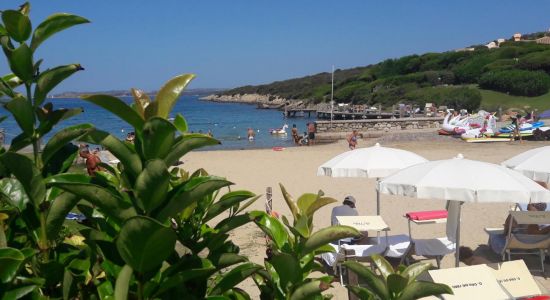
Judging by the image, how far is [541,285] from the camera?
21.1 feet

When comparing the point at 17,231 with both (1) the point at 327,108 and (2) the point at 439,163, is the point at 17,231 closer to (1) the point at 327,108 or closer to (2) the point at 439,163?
(2) the point at 439,163

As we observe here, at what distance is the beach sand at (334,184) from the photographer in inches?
339

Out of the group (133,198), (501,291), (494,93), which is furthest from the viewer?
(494,93)

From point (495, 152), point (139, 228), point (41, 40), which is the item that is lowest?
point (495, 152)

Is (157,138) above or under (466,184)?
above

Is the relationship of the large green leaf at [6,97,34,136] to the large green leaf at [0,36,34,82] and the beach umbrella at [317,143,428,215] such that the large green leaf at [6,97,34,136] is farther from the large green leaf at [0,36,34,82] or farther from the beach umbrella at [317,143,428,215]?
the beach umbrella at [317,143,428,215]

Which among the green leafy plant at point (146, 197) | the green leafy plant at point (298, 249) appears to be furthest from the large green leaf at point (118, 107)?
the green leafy plant at point (298, 249)

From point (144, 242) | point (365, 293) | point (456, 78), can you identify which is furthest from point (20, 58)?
point (456, 78)

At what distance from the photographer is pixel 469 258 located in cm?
744

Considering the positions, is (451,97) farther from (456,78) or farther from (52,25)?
(52,25)

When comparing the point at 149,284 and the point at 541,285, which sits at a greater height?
the point at 149,284

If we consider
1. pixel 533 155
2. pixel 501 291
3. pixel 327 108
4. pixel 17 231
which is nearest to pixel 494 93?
pixel 327 108

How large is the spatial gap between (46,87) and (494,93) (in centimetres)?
5287

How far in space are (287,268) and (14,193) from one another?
2.91ft
